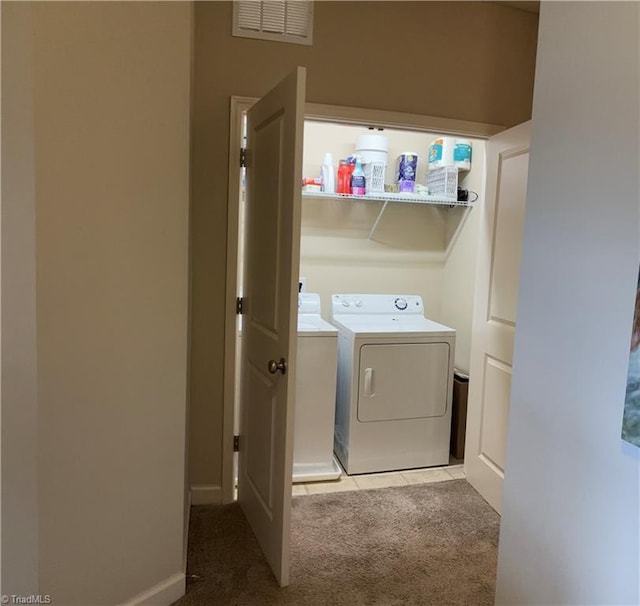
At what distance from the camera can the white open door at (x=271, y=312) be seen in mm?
1748

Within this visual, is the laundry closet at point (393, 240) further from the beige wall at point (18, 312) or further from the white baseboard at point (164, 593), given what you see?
the beige wall at point (18, 312)

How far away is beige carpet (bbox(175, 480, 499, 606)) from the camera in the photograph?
1825 mm

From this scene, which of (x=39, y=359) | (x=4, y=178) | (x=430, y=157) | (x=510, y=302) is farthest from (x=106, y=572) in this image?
(x=430, y=157)

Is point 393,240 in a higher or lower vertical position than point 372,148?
lower

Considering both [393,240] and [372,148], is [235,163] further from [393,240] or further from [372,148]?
[393,240]

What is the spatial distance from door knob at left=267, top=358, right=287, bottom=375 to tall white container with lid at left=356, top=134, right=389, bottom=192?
174 centimetres

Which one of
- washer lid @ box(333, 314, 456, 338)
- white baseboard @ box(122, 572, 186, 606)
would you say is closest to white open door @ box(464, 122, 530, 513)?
washer lid @ box(333, 314, 456, 338)

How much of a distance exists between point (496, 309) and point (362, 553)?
4.46ft

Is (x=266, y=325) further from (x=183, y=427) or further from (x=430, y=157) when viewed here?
(x=430, y=157)

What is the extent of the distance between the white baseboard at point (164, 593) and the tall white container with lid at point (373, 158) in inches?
95.7

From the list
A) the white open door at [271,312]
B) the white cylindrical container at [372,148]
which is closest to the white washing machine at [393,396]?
the white open door at [271,312]

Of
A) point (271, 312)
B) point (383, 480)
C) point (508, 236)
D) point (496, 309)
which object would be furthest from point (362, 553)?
point (508, 236)

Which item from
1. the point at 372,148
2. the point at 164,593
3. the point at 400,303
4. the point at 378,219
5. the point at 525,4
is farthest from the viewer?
the point at 378,219

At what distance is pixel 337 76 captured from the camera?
7.86 ft
